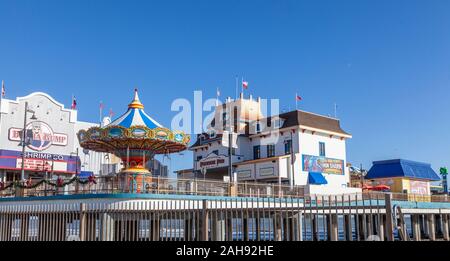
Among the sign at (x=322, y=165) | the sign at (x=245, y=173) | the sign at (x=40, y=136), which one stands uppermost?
the sign at (x=40, y=136)

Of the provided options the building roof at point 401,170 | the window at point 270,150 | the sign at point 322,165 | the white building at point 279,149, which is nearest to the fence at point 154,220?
the white building at point 279,149

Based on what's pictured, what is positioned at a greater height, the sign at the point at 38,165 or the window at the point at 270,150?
the window at the point at 270,150

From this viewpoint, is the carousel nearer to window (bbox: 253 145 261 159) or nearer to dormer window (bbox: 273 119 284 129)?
dormer window (bbox: 273 119 284 129)

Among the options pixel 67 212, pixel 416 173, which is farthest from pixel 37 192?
pixel 416 173

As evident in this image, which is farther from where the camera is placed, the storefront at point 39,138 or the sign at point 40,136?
the sign at point 40,136

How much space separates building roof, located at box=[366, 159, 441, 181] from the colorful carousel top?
3638 cm

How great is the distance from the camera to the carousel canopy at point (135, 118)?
1196 inches

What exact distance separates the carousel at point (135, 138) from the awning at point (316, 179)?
21.0 metres

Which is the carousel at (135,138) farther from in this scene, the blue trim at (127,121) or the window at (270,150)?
the window at (270,150)

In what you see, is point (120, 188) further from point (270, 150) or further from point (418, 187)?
point (418, 187)

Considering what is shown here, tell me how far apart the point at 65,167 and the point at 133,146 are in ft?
103

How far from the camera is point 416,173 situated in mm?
62094

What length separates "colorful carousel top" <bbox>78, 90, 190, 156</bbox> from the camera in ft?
97.1
